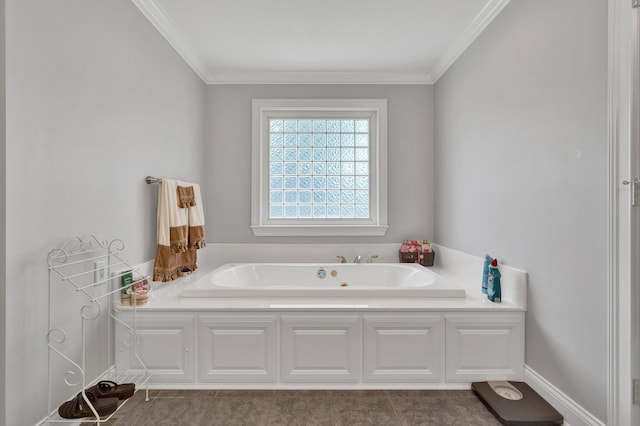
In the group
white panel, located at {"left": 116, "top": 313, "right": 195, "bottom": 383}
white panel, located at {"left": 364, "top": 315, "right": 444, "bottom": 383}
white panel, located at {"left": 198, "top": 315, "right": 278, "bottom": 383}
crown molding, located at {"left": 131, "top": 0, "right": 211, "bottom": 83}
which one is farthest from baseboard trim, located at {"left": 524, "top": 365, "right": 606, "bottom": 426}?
crown molding, located at {"left": 131, "top": 0, "right": 211, "bottom": 83}

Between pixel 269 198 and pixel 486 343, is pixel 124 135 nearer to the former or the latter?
pixel 269 198

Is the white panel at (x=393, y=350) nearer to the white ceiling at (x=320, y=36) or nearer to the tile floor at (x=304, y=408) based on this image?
the tile floor at (x=304, y=408)

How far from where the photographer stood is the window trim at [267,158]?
3.42 meters

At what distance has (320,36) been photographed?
2.67 meters

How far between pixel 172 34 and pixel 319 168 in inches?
66.9

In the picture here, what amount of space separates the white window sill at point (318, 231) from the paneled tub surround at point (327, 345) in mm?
1441

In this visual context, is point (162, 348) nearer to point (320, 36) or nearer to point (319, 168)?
point (319, 168)

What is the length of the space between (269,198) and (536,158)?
236cm

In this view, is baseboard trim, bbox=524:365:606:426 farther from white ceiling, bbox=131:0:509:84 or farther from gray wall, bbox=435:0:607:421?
white ceiling, bbox=131:0:509:84

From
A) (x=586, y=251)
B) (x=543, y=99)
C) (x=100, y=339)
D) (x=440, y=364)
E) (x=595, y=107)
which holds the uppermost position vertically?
(x=543, y=99)

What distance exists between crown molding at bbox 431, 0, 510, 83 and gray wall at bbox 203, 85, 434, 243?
327mm

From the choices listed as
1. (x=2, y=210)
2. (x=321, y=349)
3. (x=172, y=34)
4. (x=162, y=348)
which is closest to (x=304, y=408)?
(x=321, y=349)

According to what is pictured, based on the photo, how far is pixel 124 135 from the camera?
6.81ft

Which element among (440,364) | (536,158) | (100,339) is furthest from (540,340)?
(100,339)
